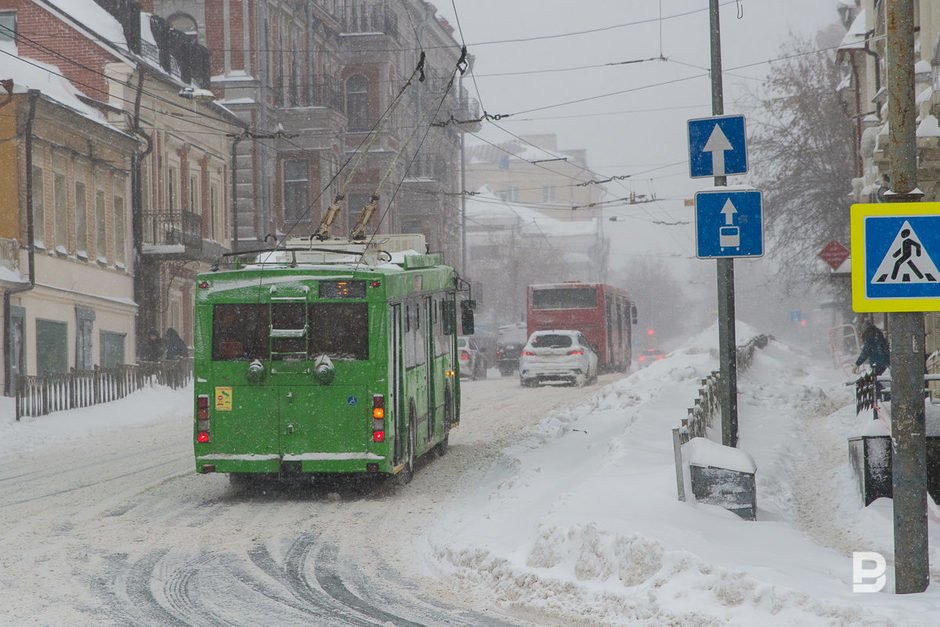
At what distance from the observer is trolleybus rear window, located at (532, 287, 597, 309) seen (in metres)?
50.9

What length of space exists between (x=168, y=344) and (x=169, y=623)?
3019 cm

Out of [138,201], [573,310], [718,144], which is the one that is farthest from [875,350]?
[573,310]

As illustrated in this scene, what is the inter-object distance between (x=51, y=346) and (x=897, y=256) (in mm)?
30122

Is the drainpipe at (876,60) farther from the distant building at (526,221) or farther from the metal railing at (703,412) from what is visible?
the distant building at (526,221)

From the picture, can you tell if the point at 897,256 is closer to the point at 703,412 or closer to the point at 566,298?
the point at 703,412

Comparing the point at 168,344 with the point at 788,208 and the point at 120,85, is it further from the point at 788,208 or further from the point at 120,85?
the point at 788,208

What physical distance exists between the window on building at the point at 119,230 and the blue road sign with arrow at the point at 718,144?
29699 mm

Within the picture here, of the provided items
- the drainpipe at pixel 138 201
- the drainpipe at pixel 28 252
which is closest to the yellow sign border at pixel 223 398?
the drainpipe at pixel 28 252

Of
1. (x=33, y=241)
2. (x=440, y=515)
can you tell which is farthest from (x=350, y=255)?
(x=33, y=241)

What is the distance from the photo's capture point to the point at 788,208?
49.5 m

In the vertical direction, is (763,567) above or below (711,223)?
below

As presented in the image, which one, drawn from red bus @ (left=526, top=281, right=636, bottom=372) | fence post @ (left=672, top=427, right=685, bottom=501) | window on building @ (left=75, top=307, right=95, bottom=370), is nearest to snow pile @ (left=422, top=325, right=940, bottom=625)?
fence post @ (left=672, top=427, right=685, bottom=501)

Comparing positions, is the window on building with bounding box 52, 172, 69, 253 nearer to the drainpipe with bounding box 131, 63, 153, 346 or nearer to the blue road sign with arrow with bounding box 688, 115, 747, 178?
the drainpipe with bounding box 131, 63, 153, 346

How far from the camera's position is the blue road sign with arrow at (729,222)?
13281 millimetres
